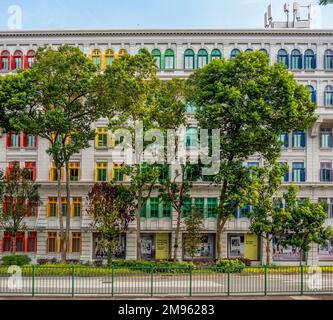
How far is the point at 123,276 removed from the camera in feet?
83.7

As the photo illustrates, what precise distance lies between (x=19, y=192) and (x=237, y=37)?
A: 2011 centimetres

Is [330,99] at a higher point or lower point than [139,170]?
higher

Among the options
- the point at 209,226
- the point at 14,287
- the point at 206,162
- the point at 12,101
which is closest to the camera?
the point at 14,287

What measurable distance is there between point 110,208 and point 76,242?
27.6 feet

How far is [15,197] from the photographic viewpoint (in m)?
40.4

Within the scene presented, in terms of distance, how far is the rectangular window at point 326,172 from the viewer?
45562mm

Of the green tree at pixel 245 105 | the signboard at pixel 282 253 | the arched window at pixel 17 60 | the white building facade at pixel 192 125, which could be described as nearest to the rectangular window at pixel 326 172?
the white building facade at pixel 192 125

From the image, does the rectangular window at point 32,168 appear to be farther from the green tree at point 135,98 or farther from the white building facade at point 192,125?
the green tree at point 135,98

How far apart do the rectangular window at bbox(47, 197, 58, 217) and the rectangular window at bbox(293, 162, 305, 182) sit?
18467 millimetres

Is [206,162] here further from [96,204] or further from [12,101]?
[12,101]

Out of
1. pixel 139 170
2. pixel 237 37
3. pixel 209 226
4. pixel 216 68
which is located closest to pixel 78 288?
pixel 139 170

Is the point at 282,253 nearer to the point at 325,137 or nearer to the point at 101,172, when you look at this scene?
the point at 325,137

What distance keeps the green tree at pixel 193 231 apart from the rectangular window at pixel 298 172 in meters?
8.99

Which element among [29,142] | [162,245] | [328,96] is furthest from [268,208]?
[29,142]
